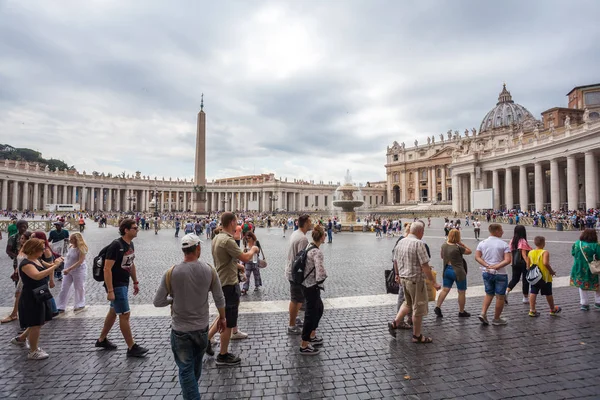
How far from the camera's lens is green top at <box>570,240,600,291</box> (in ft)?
17.8

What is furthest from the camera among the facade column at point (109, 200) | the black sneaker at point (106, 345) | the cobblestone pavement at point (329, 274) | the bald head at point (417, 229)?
the facade column at point (109, 200)

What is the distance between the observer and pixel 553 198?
3606 cm

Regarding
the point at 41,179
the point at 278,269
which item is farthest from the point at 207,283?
the point at 41,179

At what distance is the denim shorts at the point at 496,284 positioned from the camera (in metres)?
4.94

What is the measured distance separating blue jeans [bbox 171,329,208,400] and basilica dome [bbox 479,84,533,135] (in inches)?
3835

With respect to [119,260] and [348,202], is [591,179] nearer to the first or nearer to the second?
[348,202]

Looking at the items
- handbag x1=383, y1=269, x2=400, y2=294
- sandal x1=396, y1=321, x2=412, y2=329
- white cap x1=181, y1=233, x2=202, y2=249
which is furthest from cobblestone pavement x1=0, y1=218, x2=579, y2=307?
white cap x1=181, y1=233, x2=202, y2=249

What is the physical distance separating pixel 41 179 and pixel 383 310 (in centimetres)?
7762

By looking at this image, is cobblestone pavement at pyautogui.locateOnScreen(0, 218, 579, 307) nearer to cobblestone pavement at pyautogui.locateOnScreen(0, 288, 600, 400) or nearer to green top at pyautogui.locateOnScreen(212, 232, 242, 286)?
cobblestone pavement at pyautogui.locateOnScreen(0, 288, 600, 400)

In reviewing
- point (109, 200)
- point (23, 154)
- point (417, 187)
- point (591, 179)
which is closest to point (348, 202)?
point (591, 179)

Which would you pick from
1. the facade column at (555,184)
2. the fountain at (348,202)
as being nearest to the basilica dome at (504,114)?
the facade column at (555,184)

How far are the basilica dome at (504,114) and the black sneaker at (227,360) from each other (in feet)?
317

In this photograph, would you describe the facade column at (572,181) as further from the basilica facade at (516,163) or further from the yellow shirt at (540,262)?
the yellow shirt at (540,262)

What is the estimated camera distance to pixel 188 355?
2.84 metres
